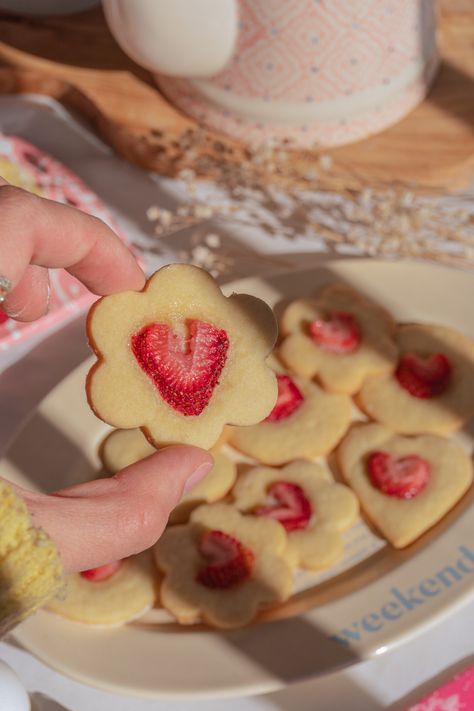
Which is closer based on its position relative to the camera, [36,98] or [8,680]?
[8,680]

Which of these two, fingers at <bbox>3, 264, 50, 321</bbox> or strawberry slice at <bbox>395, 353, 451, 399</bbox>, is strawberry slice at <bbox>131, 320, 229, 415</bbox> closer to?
fingers at <bbox>3, 264, 50, 321</bbox>

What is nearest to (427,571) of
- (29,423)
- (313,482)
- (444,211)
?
(313,482)

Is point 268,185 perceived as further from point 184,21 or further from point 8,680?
point 8,680

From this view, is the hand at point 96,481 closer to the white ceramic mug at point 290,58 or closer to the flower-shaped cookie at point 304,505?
the flower-shaped cookie at point 304,505

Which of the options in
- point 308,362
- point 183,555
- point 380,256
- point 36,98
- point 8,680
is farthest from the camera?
point 36,98

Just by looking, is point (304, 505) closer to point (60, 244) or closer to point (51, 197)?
point (60, 244)

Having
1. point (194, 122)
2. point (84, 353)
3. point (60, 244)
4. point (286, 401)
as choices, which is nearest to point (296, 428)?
point (286, 401)
